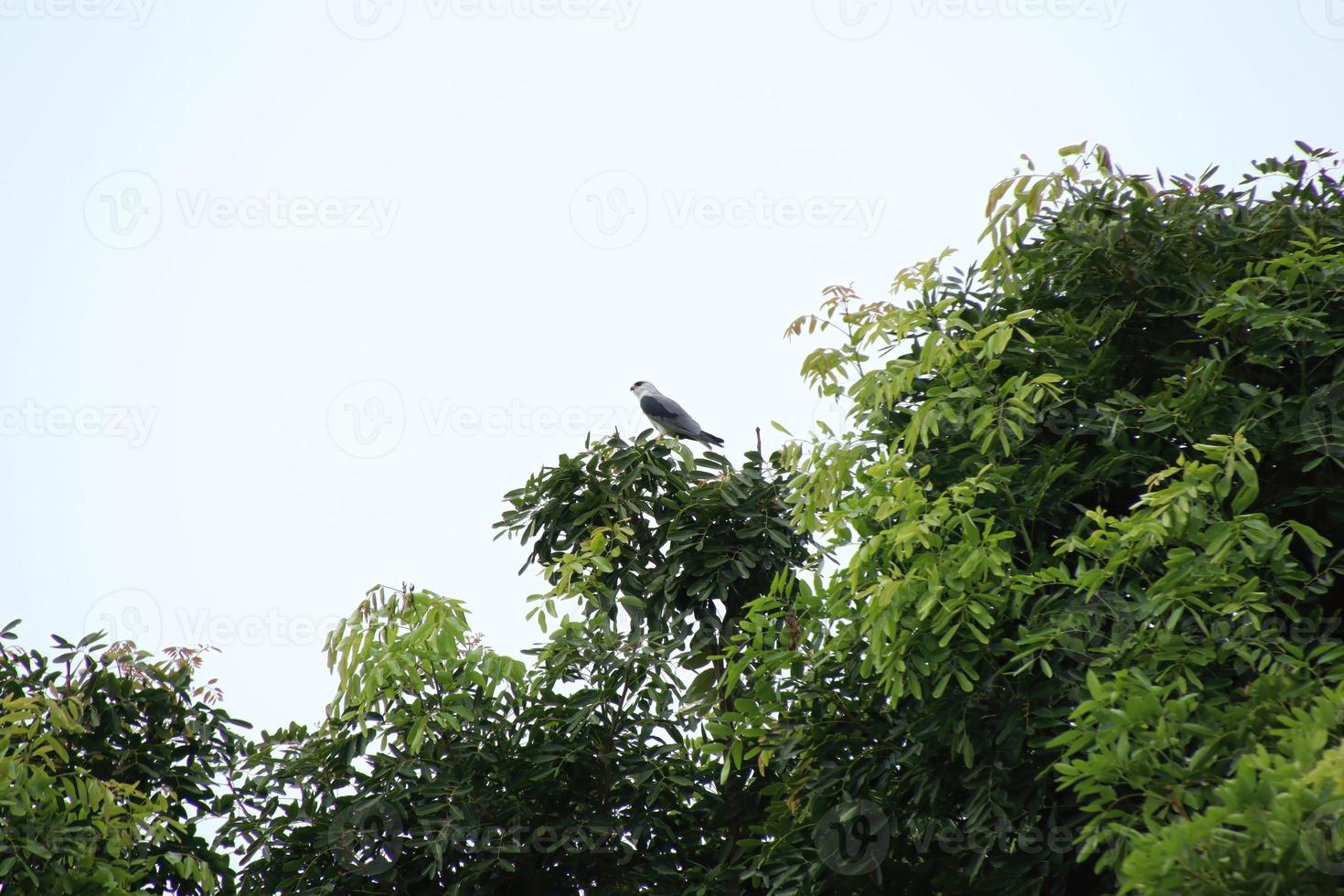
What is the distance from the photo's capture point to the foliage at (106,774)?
741 cm

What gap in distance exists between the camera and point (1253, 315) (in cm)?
670

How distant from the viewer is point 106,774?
883 cm

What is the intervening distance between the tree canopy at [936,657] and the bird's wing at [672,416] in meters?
3.36

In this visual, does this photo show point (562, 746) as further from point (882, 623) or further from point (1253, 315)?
point (1253, 315)

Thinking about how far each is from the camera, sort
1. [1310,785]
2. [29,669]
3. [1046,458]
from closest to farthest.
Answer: [1310,785] → [1046,458] → [29,669]

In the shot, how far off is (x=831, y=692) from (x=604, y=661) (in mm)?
1809

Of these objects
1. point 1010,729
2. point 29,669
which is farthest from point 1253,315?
point 29,669

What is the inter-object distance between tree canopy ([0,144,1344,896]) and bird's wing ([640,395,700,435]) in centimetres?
336

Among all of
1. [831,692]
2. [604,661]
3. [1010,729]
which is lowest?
[1010,729]

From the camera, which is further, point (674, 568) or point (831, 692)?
point (674, 568)
